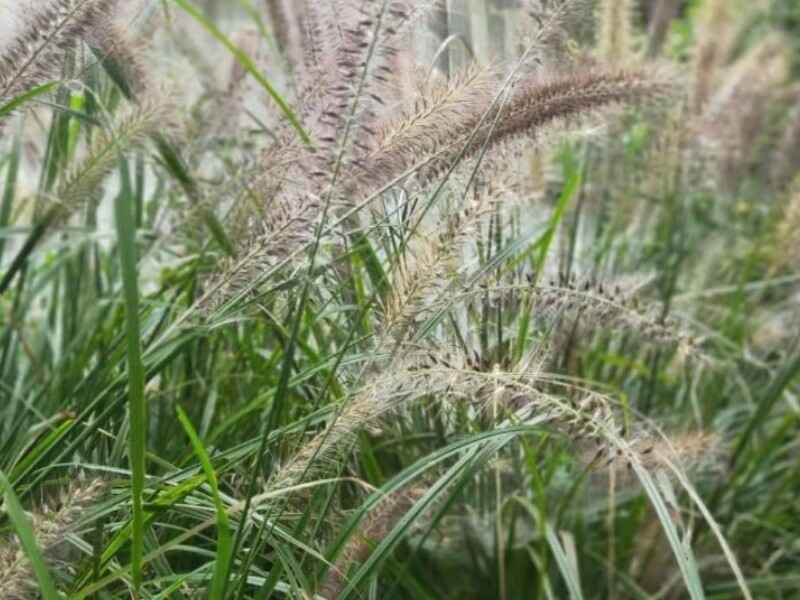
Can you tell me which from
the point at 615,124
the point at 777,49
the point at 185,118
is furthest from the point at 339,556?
the point at 777,49

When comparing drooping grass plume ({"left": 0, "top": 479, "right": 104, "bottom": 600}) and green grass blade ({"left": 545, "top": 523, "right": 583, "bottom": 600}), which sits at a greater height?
drooping grass plume ({"left": 0, "top": 479, "right": 104, "bottom": 600})

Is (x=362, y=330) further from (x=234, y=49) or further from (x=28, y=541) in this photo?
(x=28, y=541)

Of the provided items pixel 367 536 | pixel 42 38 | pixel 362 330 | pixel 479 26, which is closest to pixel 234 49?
pixel 42 38

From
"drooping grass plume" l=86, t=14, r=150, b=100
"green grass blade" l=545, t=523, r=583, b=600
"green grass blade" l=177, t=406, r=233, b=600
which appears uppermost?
"drooping grass plume" l=86, t=14, r=150, b=100

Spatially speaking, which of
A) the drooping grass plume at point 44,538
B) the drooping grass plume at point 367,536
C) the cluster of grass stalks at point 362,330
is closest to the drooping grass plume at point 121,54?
the cluster of grass stalks at point 362,330

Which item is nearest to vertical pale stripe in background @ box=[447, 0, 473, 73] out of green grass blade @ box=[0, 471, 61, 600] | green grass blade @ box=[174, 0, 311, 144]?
green grass blade @ box=[174, 0, 311, 144]

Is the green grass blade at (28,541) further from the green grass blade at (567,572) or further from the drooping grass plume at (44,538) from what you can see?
the green grass blade at (567,572)

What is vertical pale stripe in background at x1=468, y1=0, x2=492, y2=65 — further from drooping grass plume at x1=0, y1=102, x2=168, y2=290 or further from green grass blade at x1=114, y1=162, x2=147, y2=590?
green grass blade at x1=114, y1=162, x2=147, y2=590

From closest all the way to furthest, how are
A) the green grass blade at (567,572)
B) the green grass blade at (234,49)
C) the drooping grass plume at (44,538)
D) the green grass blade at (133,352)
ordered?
the green grass blade at (133,352)
the drooping grass plume at (44,538)
the green grass blade at (234,49)
the green grass blade at (567,572)
